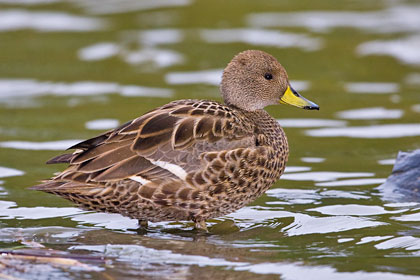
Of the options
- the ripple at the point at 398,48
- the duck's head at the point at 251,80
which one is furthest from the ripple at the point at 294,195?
the ripple at the point at 398,48

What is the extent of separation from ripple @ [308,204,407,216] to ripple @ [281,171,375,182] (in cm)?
101

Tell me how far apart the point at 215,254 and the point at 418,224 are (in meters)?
1.99

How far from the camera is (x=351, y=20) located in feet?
50.9

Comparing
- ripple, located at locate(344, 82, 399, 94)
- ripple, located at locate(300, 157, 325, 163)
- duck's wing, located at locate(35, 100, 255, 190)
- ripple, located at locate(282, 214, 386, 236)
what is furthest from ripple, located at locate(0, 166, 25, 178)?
ripple, located at locate(344, 82, 399, 94)

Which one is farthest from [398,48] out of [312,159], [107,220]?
[107,220]

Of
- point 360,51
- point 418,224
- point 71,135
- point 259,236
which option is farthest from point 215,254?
point 360,51

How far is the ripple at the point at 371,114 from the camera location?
11.3 meters

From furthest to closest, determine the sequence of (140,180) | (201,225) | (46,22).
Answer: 1. (46,22)
2. (201,225)
3. (140,180)

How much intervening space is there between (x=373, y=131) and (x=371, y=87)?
209 cm

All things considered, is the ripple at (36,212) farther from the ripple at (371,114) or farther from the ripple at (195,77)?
the ripple at (195,77)

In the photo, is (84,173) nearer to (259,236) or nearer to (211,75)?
(259,236)

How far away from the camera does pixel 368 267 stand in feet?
20.2

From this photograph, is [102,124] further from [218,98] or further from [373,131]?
[373,131]

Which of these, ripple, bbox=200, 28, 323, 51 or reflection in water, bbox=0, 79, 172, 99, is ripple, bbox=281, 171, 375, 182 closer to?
reflection in water, bbox=0, 79, 172, 99
